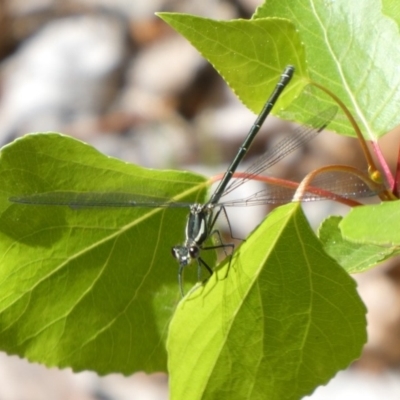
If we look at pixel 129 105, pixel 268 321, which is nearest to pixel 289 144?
pixel 268 321

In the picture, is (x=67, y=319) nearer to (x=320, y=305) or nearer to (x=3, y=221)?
(x=3, y=221)

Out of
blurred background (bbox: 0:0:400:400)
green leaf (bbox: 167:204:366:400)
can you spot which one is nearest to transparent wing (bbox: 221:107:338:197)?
green leaf (bbox: 167:204:366:400)

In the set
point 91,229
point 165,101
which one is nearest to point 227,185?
point 91,229

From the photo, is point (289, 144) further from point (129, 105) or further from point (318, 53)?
point (129, 105)

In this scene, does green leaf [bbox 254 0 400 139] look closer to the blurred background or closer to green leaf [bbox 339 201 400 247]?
green leaf [bbox 339 201 400 247]

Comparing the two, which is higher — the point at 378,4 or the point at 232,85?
the point at 378,4

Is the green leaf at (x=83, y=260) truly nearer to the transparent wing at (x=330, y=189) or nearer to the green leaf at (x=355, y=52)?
the transparent wing at (x=330, y=189)

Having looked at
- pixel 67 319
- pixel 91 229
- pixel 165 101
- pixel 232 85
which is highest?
pixel 232 85
